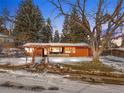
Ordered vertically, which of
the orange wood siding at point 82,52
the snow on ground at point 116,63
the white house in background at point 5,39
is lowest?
the snow on ground at point 116,63

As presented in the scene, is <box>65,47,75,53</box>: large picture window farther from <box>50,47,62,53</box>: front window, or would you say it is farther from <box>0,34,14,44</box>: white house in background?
<box>0,34,14,44</box>: white house in background

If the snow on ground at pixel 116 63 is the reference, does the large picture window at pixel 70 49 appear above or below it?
above

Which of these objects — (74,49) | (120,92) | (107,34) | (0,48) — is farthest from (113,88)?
(0,48)

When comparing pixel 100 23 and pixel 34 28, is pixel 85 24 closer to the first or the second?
pixel 100 23

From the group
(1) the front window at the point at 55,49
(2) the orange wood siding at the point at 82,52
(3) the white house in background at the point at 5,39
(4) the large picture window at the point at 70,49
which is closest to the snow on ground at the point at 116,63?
(2) the orange wood siding at the point at 82,52

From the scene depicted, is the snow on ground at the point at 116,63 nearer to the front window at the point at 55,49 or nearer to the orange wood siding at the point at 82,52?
the orange wood siding at the point at 82,52

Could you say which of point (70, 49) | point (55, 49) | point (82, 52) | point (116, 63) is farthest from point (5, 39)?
point (116, 63)

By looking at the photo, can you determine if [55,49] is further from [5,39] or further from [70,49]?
[5,39]

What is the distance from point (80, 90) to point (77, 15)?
1651cm

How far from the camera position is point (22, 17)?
61.4 metres

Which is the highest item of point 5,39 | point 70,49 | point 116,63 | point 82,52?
point 5,39

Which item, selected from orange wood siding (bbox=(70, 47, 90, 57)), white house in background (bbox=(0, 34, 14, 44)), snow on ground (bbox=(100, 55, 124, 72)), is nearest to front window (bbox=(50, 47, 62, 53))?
orange wood siding (bbox=(70, 47, 90, 57))

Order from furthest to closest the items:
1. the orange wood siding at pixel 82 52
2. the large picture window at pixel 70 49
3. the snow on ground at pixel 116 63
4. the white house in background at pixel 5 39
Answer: the white house in background at pixel 5 39 < the orange wood siding at pixel 82 52 < the large picture window at pixel 70 49 < the snow on ground at pixel 116 63

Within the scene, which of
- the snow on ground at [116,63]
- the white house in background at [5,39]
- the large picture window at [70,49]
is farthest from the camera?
the white house in background at [5,39]
